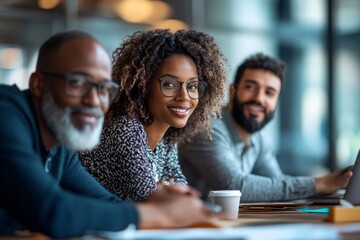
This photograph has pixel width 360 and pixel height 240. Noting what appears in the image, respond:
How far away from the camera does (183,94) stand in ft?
8.86

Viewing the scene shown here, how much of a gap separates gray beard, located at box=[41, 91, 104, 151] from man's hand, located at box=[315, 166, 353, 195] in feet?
5.66

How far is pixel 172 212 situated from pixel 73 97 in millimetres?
377

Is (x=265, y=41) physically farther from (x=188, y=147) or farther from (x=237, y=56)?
(x=188, y=147)

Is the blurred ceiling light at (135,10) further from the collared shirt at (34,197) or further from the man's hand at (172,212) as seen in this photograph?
the man's hand at (172,212)

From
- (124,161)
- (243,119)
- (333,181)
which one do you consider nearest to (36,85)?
(124,161)

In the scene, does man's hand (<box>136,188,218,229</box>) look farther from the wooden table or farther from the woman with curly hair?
the woman with curly hair

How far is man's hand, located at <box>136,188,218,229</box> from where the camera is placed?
66.3 inches

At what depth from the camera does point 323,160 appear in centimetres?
811

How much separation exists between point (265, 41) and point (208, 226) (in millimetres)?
6495

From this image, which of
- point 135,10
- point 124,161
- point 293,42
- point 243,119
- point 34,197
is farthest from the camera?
point 293,42

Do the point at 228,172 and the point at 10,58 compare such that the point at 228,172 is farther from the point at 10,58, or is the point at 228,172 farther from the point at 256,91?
→ the point at 10,58

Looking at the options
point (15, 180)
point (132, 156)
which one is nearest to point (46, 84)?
point (15, 180)

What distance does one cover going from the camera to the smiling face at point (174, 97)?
2713 millimetres

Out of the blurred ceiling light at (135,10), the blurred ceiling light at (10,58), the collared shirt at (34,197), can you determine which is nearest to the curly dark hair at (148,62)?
the collared shirt at (34,197)
